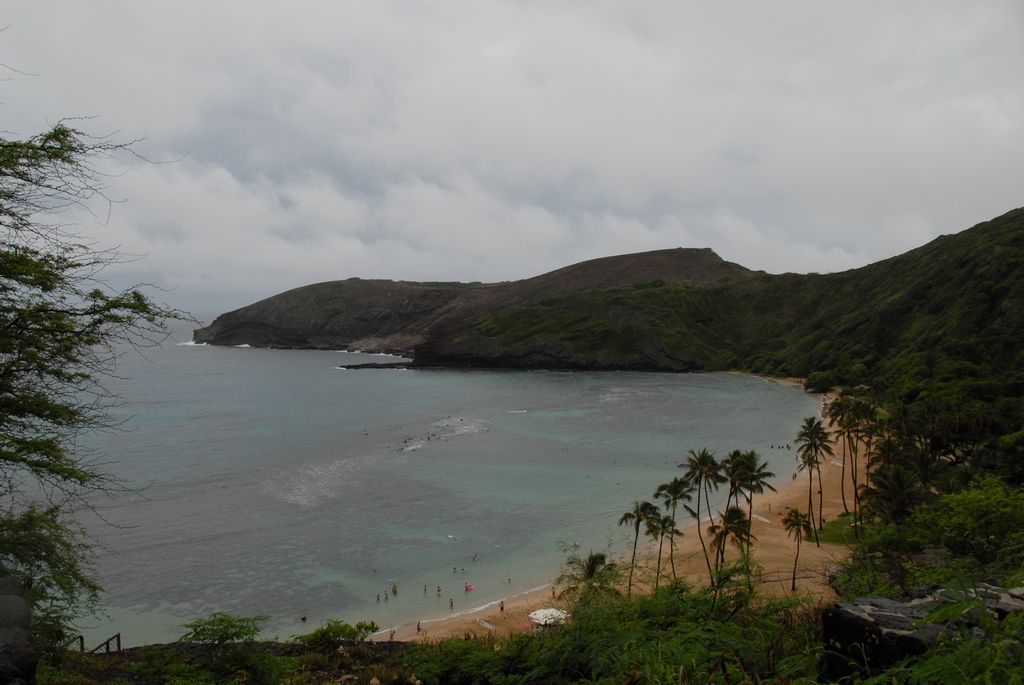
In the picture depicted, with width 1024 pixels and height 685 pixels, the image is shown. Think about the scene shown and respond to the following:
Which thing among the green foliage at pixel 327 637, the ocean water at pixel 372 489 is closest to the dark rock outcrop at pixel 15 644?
the ocean water at pixel 372 489

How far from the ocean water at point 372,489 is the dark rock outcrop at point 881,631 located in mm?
13117

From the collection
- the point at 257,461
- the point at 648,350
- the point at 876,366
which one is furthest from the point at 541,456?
the point at 648,350

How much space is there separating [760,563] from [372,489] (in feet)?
110

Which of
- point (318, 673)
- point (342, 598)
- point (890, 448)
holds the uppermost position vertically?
point (890, 448)

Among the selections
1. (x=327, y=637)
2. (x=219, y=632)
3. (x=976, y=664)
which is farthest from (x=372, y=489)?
(x=976, y=664)

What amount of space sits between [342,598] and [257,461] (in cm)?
3291

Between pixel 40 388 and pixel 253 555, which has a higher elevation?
pixel 40 388

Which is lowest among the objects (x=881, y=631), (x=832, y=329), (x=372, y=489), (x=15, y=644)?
(x=372, y=489)

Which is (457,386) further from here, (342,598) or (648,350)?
(342,598)

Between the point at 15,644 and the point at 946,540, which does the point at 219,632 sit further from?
the point at 946,540

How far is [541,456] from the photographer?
209ft

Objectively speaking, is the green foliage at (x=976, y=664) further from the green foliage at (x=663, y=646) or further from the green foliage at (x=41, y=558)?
the green foliage at (x=41, y=558)

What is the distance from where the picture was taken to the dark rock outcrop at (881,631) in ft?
21.4

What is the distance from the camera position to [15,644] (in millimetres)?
6844
